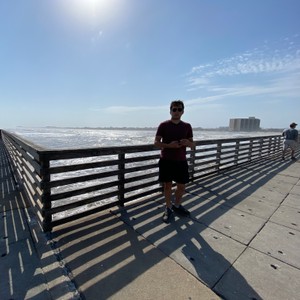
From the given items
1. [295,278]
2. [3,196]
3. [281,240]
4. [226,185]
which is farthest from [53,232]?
[226,185]

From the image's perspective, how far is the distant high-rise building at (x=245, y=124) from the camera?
102 metres

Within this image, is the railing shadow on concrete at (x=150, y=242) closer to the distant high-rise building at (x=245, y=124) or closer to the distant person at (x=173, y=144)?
the distant person at (x=173, y=144)

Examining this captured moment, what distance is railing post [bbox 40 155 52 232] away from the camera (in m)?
2.67

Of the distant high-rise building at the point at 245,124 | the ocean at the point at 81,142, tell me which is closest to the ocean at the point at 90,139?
the ocean at the point at 81,142

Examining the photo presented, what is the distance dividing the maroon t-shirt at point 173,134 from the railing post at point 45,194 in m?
1.59

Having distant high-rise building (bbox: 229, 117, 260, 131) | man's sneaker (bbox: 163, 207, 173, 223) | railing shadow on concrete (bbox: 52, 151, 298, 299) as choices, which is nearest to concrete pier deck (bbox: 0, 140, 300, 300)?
railing shadow on concrete (bbox: 52, 151, 298, 299)

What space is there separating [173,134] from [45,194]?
1.93 metres

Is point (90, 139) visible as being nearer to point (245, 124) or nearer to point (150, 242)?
point (150, 242)

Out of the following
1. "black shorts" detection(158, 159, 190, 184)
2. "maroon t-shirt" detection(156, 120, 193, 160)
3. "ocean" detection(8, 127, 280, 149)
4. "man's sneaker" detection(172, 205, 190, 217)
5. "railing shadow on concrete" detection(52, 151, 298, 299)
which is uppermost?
"maroon t-shirt" detection(156, 120, 193, 160)

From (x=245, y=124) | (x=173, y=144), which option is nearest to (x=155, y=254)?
(x=173, y=144)

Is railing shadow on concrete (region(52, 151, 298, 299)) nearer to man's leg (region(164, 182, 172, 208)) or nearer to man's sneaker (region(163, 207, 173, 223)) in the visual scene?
man's sneaker (region(163, 207, 173, 223))

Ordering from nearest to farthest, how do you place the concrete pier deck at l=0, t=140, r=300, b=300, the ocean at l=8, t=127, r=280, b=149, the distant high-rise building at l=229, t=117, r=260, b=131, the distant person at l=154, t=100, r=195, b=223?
the concrete pier deck at l=0, t=140, r=300, b=300 < the distant person at l=154, t=100, r=195, b=223 < the ocean at l=8, t=127, r=280, b=149 < the distant high-rise building at l=229, t=117, r=260, b=131

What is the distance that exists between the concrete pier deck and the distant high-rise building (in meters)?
110

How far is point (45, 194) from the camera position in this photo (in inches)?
107
